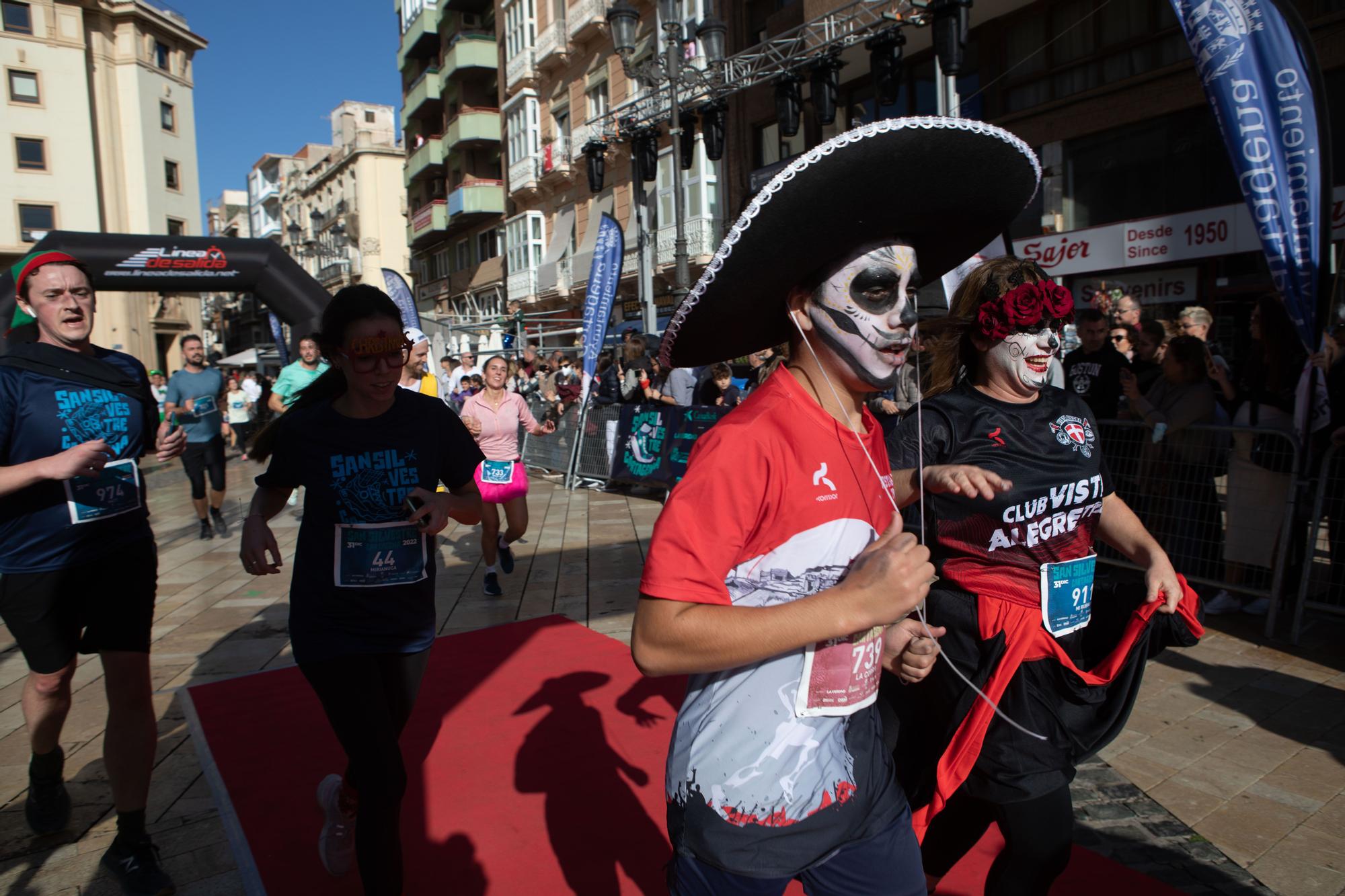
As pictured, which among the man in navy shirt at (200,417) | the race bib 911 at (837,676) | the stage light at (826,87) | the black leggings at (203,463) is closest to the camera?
the race bib 911 at (837,676)

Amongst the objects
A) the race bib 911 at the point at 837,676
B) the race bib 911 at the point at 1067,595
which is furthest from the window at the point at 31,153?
the race bib 911 at the point at 837,676

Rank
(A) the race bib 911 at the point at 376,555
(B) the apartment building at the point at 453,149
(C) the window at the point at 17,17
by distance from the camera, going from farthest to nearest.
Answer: (B) the apartment building at the point at 453,149
(C) the window at the point at 17,17
(A) the race bib 911 at the point at 376,555

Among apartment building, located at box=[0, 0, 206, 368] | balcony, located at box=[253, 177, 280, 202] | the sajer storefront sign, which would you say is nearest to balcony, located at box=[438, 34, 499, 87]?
apartment building, located at box=[0, 0, 206, 368]

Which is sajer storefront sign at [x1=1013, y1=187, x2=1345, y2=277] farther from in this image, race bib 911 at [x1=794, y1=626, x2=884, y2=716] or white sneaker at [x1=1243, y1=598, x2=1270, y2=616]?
race bib 911 at [x1=794, y1=626, x2=884, y2=716]

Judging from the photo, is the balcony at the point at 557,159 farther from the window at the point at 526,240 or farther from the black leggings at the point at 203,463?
the black leggings at the point at 203,463

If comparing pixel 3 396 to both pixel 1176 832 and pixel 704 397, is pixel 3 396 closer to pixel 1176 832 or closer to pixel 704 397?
pixel 1176 832

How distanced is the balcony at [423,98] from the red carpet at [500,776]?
132 ft

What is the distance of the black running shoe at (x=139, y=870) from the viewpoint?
Answer: 2863 millimetres

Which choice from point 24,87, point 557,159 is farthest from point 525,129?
point 24,87

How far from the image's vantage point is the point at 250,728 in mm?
4227

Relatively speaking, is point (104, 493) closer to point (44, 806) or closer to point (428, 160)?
point (44, 806)

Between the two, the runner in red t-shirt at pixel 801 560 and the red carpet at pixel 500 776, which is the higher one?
the runner in red t-shirt at pixel 801 560

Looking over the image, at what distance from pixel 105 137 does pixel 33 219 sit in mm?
4820

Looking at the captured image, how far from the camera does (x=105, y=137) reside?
Answer: 38.1 metres
